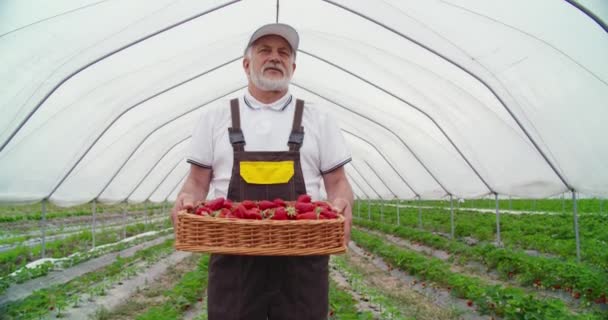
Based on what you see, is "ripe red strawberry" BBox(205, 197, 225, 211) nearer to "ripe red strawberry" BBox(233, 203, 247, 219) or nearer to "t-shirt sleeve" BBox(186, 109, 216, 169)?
"ripe red strawberry" BBox(233, 203, 247, 219)

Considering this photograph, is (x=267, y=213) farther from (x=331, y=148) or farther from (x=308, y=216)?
(x=331, y=148)

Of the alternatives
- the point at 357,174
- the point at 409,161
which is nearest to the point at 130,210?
the point at 357,174

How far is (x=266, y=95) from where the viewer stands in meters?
2.61

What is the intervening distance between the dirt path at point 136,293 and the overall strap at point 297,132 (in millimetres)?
5077

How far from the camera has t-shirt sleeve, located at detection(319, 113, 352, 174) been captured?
2.54 m

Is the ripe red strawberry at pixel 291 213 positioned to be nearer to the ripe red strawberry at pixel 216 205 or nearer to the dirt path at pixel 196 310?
the ripe red strawberry at pixel 216 205

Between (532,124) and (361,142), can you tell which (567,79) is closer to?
(532,124)

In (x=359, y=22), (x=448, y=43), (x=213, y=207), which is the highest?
(x=359, y=22)

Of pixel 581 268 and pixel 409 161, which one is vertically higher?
pixel 409 161

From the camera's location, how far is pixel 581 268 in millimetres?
6887

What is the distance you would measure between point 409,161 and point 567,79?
26.0 ft

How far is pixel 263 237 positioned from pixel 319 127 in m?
0.76

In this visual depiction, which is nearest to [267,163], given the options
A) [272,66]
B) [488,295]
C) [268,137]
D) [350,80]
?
[268,137]

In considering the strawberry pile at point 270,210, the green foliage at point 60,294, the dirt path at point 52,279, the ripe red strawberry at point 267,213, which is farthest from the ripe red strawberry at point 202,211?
the dirt path at point 52,279
